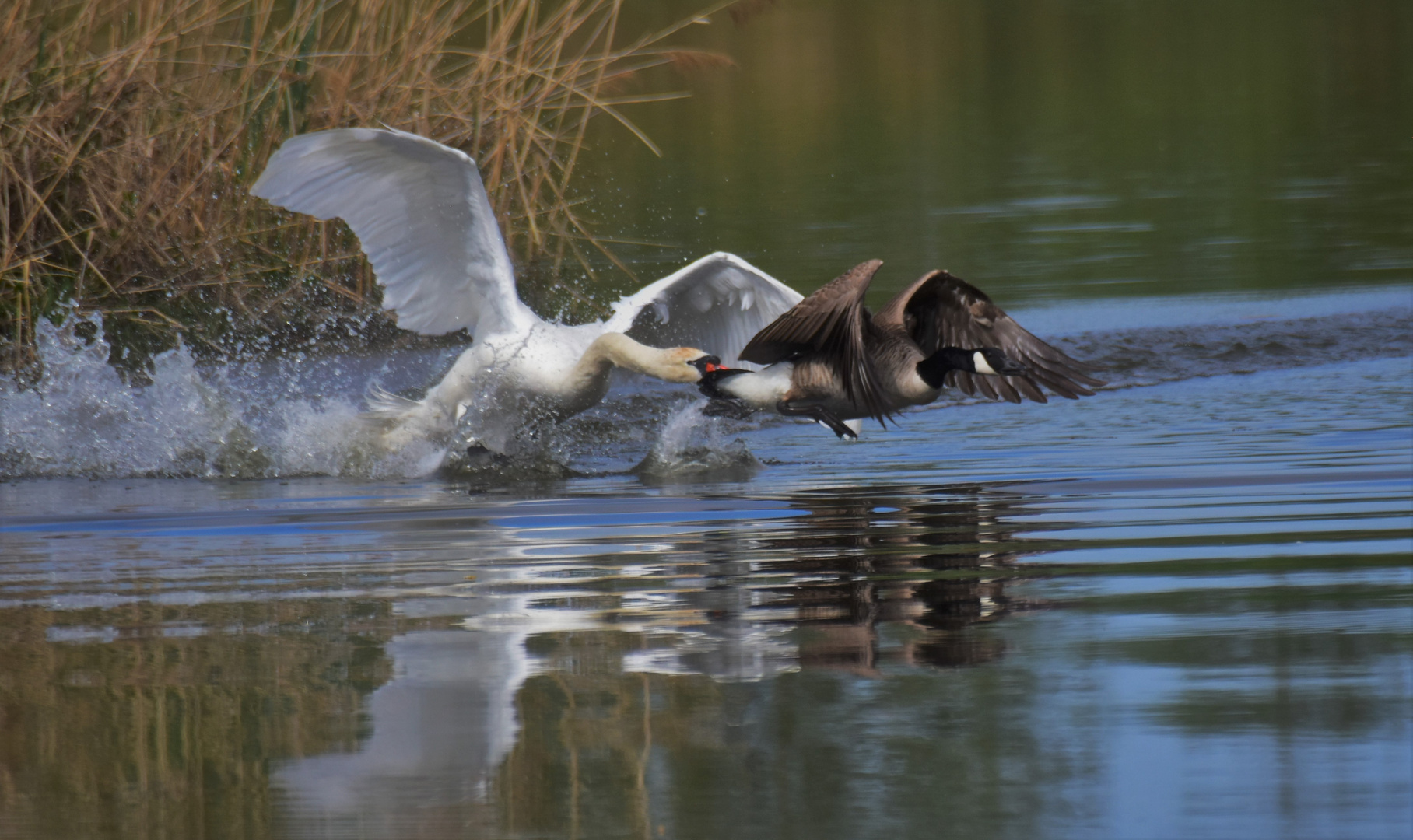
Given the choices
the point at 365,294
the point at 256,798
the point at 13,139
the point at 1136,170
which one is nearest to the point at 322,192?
the point at 13,139

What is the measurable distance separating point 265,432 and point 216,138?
2407 millimetres

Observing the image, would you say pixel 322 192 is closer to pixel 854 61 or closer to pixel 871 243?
pixel 871 243

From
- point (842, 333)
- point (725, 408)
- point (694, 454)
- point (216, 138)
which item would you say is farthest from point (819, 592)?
point (216, 138)

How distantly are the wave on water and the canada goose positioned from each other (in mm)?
488

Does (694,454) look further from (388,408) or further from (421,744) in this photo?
(421,744)

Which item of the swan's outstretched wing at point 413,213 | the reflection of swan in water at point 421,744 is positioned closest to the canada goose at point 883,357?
the swan's outstretched wing at point 413,213

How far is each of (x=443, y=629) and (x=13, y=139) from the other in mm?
5772

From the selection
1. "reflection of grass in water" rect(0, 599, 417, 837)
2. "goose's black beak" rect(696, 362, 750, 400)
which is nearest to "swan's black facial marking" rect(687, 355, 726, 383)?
"goose's black beak" rect(696, 362, 750, 400)

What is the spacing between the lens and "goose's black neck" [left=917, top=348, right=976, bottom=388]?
25.3ft

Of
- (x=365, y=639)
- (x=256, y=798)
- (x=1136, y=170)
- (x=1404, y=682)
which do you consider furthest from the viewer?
(x=1136, y=170)

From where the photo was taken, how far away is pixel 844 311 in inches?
293

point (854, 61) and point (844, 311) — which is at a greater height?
point (854, 61)

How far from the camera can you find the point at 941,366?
772 cm

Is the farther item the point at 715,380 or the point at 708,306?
the point at 708,306
